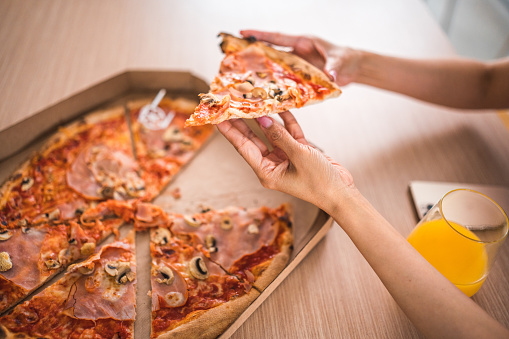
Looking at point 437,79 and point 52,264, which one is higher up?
point 437,79

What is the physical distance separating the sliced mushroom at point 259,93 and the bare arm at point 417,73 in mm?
313

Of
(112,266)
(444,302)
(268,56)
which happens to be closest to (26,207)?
(112,266)

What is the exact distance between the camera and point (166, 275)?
1103mm

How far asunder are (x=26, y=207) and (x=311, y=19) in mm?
1656

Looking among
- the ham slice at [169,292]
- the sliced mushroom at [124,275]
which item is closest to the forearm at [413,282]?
the ham slice at [169,292]

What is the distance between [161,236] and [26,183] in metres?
0.50

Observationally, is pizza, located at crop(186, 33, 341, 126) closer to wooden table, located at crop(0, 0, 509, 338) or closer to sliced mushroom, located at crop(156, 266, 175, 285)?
wooden table, located at crop(0, 0, 509, 338)

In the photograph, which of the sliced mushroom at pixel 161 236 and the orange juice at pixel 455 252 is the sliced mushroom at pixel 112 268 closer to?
the sliced mushroom at pixel 161 236

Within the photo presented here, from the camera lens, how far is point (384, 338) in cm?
101

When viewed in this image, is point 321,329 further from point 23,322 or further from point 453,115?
point 453,115

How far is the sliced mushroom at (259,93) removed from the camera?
1199 millimetres

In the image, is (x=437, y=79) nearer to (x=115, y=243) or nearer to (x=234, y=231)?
(x=234, y=231)

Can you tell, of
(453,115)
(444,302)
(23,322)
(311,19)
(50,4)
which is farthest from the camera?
(311,19)

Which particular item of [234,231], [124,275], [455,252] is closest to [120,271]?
[124,275]
